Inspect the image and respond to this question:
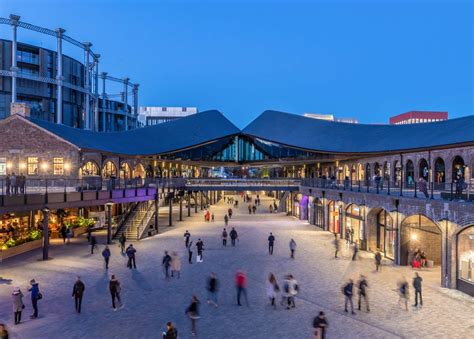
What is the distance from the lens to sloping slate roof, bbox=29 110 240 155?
135 feet

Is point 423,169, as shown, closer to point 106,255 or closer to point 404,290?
point 404,290

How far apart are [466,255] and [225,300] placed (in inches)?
379

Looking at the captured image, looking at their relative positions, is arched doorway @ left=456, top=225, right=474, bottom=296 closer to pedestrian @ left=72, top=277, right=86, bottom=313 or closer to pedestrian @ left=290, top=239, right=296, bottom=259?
pedestrian @ left=290, top=239, right=296, bottom=259

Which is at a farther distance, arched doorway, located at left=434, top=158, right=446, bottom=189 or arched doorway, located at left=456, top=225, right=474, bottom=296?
arched doorway, located at left=434, top=158, right=446, bottom=189

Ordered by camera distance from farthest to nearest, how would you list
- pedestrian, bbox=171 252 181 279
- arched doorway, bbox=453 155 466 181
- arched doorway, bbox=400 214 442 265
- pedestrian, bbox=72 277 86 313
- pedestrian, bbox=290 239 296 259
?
arched doorway, bbox=453 155 466 181
pedestrian, bbox=290 239 296 259
arched doorway, bbox=400 214 442 265
pedestrian, bbox=171 252 181 279
pedestrian, bbox=72 277 86 313

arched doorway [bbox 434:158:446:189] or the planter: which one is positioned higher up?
arched doorway [bbox 434:158:446:189]

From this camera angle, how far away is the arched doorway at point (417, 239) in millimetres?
20484

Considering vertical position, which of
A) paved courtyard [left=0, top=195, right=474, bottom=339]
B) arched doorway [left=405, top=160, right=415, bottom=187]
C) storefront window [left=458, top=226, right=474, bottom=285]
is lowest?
paved courtyard [left=0, top=195, right=474, bottom=339]

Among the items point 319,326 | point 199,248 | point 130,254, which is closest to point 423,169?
point 199,248

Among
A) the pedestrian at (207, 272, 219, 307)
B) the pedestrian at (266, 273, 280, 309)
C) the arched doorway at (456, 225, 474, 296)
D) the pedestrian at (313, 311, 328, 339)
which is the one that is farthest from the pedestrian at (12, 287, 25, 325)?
the arched doorway at (456, 225, 474, 296)

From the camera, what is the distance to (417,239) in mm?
20875

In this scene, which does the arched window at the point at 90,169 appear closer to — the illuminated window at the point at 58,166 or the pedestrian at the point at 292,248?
the illuminated window at the point at 58,166

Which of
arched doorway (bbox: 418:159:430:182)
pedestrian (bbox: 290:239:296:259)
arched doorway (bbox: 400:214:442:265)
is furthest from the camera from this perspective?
arched doorway (bbox: 418:159:430:182)

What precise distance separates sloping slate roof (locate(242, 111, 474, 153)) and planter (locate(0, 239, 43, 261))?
25.9m
